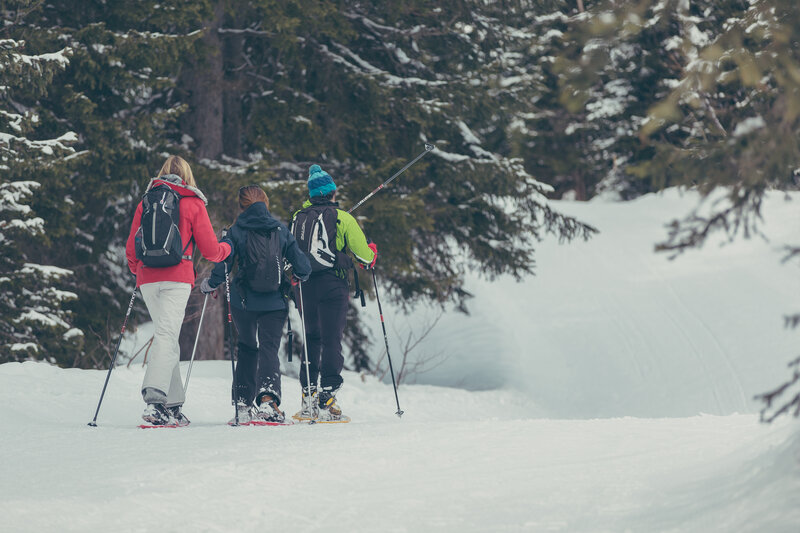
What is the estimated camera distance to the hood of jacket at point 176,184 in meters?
6.96

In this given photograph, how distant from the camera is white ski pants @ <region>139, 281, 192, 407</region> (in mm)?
6953

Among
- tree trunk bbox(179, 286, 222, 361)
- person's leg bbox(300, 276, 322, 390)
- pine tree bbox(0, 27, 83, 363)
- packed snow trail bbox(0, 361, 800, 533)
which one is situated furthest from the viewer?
tree trunk bbox(179, 286, 222, 361)

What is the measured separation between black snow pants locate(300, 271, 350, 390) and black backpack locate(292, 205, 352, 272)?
0.12 meters

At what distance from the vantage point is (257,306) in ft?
24.2

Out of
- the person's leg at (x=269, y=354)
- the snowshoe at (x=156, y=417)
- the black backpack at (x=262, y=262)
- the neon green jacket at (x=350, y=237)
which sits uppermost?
the neon green jacket at (x=350, y=237)

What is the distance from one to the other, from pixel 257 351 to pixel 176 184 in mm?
1498

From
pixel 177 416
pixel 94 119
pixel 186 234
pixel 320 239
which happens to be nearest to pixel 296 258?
pixel 320 239

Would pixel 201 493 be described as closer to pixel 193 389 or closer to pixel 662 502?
pixel 662 502

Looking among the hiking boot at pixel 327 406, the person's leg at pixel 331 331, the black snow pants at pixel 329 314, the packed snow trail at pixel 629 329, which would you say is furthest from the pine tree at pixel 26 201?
the packed snow trail at pixel 629 329

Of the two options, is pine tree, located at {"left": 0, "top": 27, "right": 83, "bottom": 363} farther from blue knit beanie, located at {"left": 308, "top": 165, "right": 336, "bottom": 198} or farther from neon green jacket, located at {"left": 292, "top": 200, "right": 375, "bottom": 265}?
neon green jacket, located at {"left": 292, "top": 200, "right": 375, "bottom": 265}

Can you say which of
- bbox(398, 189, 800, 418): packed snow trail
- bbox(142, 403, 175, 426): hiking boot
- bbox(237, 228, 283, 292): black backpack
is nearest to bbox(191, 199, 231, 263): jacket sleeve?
bbox(237, 228, 283, 292): black backpack

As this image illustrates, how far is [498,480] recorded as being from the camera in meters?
4.77

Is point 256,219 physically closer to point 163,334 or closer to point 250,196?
point 250,196

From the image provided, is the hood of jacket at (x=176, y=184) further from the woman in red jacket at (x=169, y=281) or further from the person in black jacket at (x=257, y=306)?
the person in black jacket at (x=257, y=306)
